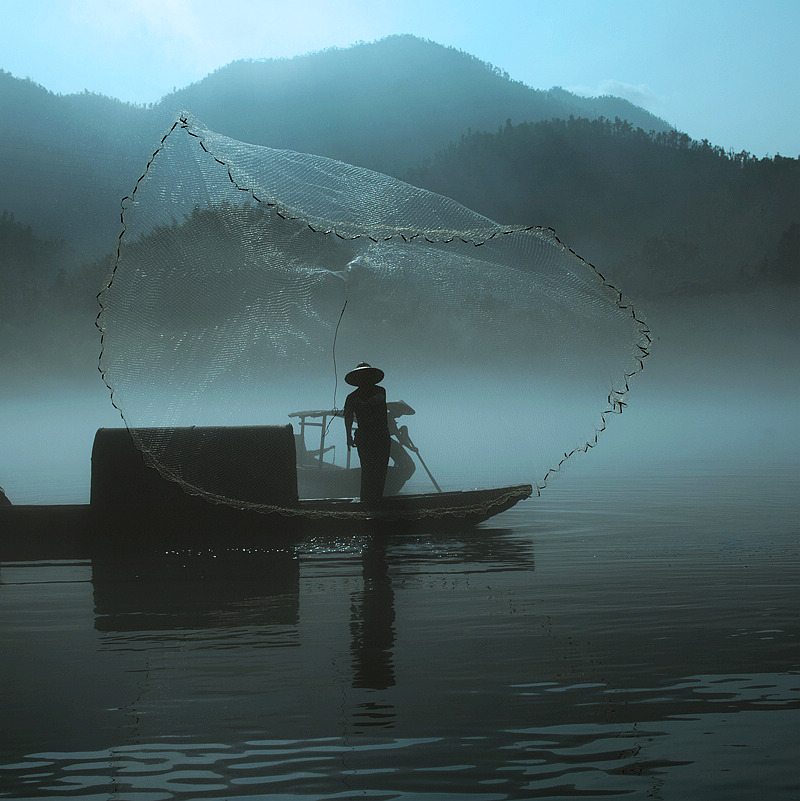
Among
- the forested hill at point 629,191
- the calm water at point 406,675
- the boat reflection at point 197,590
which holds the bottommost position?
the calm water at point 406,675

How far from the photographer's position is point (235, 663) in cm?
636

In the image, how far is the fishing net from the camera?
1061 cm

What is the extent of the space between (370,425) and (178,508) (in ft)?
8.54

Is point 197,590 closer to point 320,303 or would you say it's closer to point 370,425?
point 370,425

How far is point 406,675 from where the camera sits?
19.7 ft

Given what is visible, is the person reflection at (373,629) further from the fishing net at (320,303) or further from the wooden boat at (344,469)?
the wooden boat at (344,469)

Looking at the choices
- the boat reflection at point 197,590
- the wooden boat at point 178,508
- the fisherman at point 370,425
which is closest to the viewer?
the boat reflection at point 197,590

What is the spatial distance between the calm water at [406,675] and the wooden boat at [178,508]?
0.60m

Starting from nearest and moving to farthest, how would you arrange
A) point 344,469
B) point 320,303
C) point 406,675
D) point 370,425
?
point 406,675 < point 370,425 < point 320,303 < point 344,469

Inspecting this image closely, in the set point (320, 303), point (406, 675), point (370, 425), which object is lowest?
point (406, 675)

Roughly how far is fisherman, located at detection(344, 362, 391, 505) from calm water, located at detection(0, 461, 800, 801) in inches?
52.4

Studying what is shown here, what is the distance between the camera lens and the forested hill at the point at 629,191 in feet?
430

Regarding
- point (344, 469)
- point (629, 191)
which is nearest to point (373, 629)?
point (344, 469)

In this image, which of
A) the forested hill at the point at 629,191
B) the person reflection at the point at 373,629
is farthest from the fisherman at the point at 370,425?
the forested hill at the point at 629,191
